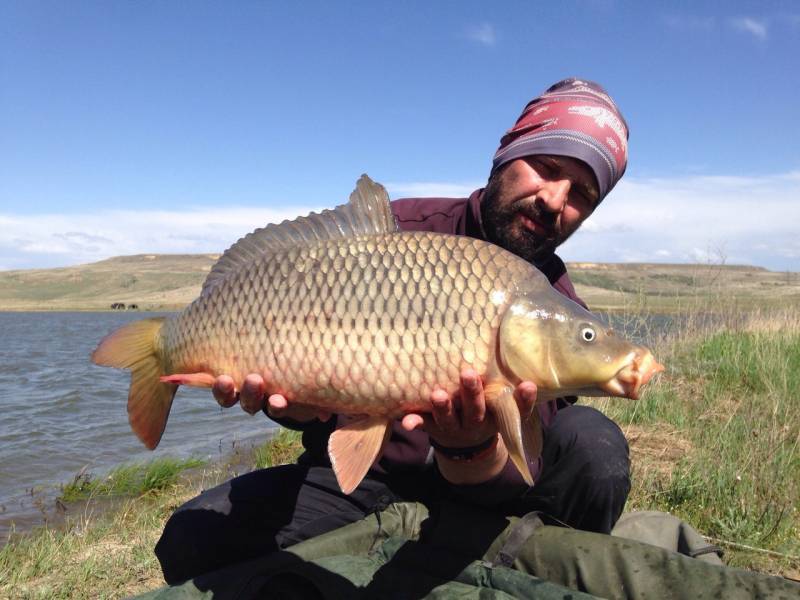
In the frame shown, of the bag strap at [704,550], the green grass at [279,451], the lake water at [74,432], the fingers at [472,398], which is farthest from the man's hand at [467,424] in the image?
the green grass at [279,451]

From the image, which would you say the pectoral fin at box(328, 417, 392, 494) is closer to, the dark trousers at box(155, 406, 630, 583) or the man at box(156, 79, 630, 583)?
the man at box(156, 79, 630, 583)

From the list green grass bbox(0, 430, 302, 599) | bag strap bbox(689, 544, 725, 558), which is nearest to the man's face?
bag strap bbox(689, 544, 725, 558)

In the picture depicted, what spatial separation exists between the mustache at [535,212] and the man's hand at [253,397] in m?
0.87

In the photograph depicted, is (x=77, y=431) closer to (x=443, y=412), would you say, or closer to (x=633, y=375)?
(x=443, y=412)

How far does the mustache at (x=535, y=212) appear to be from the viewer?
80.7 inches

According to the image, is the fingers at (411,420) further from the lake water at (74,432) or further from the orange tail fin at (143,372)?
the lake water at (74,432)

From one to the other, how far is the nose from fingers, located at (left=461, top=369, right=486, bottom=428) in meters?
0.83

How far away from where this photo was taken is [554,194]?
2047 mm

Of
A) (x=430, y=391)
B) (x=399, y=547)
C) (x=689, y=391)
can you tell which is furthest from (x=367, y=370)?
(x=689, y=391)

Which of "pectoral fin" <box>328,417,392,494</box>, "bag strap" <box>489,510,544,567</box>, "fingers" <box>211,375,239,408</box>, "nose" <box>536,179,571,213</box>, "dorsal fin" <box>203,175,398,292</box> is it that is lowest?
"bag strap" <box>489,510,544,567</box>

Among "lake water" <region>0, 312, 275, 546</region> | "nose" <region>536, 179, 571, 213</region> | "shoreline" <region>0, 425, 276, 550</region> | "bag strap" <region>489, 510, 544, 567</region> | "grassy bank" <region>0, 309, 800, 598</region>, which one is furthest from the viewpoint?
"lake water" <region>0, 312, 275, 546</region>

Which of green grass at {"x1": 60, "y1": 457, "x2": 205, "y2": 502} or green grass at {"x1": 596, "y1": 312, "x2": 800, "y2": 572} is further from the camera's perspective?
green grass at {"x1": 60, "y1": 457, "x2": 205, "y2": 502}

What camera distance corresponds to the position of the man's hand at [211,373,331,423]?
1451 millimetres

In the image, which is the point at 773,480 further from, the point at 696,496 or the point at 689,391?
the point at 689,391
